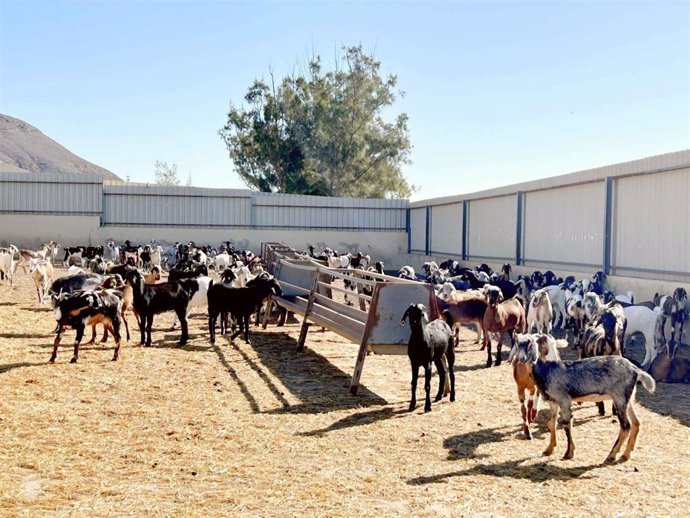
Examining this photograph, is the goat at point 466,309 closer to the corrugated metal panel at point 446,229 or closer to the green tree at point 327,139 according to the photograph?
the corrugated metal panel at point 446,229

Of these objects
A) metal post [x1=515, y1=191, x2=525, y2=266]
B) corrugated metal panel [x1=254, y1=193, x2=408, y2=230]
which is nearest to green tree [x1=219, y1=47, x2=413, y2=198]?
corrugated metal panel [x1=254, y1=193, x2=408, y2=230]

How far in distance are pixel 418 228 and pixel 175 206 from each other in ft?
47.5

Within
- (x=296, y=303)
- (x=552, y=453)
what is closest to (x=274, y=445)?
(x=552, y=453)

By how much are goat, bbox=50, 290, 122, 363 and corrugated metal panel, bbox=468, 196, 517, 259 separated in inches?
718

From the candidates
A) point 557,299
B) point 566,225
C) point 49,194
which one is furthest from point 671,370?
point 49,194

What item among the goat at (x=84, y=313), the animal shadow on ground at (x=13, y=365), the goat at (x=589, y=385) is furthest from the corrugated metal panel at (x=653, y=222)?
the animal shadow on ground at (x=13, y=365)

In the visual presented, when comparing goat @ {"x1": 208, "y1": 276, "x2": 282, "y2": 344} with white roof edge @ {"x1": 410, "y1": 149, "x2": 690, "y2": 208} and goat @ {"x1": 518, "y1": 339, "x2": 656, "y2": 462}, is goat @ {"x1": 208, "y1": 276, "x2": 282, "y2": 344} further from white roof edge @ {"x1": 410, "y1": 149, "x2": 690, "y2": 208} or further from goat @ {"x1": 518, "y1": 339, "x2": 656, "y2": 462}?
white roof edge @ {"x1": 410, "y1": 149, "x2": 690, "y2": 208}

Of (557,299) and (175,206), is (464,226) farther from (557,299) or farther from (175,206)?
(175,206)

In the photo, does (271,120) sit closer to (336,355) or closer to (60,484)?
(336,355)

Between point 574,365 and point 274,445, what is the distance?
3.34 metres

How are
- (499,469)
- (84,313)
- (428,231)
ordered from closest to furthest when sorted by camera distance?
(499,469), (84,313), (428,231)

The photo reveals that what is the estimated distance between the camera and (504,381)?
1115 cm

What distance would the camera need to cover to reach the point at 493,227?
94.1 feet

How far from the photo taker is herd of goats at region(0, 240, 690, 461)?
743 cm
